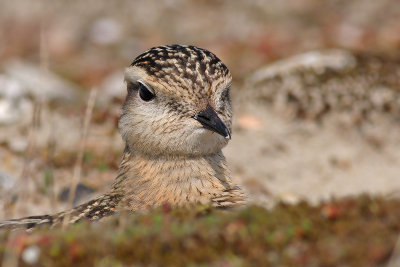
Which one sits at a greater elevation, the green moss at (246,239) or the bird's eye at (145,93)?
the bird's eye at (145,93)

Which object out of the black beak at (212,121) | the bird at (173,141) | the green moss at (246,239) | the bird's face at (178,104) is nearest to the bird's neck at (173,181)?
the bird at (173,141)

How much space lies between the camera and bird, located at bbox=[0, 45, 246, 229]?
22.7 feet

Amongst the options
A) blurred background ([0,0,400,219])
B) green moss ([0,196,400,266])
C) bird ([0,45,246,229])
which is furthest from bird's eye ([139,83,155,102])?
green moss ([0,196,400,266])

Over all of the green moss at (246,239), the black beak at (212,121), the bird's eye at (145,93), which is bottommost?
the green moss at (246,239)

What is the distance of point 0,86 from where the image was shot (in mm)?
13273

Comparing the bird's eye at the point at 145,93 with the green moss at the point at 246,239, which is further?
the bird's eye at the point at 145,93

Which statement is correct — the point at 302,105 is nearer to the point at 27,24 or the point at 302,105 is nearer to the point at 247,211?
the point at 247,211

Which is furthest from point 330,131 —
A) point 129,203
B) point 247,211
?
point 247,211

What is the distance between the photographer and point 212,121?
6871 millimetres

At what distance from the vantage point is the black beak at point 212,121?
22.1 ft

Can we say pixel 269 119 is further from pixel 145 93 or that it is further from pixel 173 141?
pixel 173 141

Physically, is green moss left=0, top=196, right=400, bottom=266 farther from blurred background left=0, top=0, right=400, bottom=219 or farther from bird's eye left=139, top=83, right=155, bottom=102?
bird's eye left=139, top=83, right=155, bottom=102

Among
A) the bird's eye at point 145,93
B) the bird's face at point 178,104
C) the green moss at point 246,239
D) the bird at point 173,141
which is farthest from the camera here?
the bird's eye at point 145,93

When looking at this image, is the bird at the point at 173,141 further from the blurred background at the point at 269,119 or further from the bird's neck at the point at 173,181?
the blurred background at the point at 269,119
